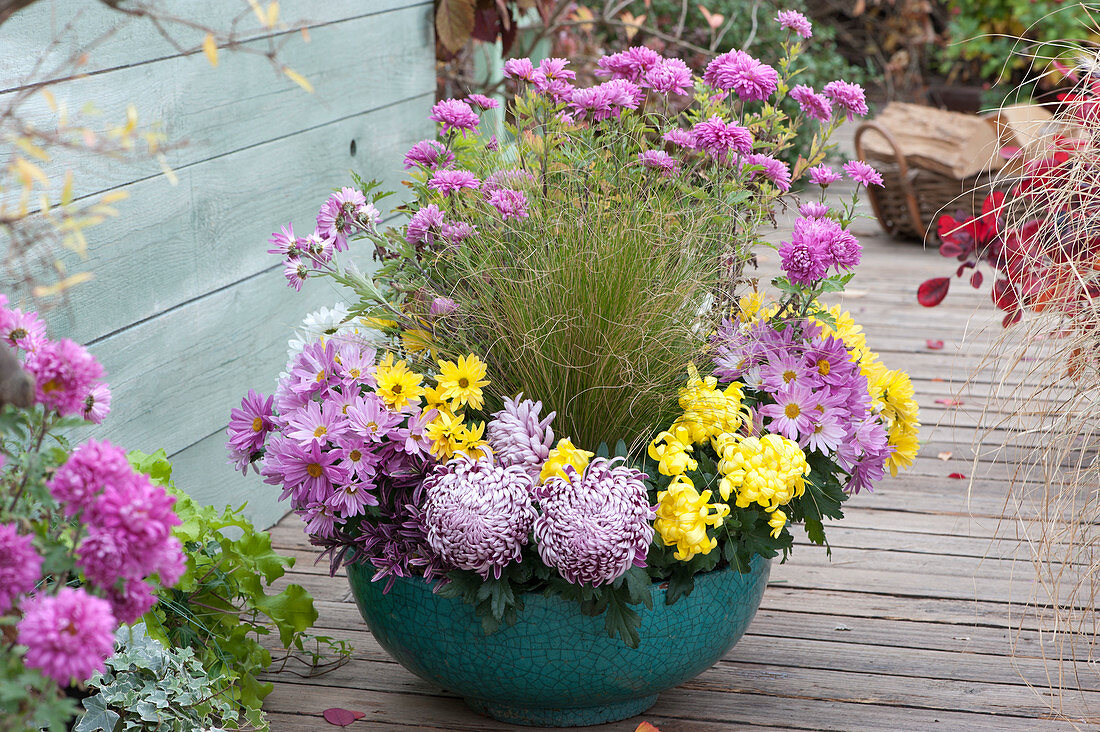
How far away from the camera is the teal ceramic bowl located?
53.6 inches

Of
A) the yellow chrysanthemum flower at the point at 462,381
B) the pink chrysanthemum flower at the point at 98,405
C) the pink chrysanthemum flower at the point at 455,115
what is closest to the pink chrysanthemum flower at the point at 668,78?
the pink chrysanthemum flower at the point at 455,115

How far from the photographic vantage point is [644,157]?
1608mm

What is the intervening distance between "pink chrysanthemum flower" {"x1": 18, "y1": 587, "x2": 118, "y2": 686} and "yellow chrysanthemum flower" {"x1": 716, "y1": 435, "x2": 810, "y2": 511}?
81 centimetres

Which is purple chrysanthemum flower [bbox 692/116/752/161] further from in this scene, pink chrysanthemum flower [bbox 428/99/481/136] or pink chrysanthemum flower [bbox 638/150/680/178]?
pink chrysanthemum flower [bbox 428/99/481/136]

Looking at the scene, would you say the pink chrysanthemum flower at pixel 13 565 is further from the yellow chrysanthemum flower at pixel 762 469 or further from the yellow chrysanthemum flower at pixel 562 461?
the yellow chrysanthemum flower at pixel 762 469

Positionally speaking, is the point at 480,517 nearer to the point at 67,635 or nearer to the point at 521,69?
the point at 67,635

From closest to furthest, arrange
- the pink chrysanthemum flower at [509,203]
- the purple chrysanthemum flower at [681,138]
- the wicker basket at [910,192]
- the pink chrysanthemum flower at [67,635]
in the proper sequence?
the pink chrysanthemum flower at [67,635], the pink chrysanthemum flower at [509,203], the purple chrysanthemum flower at [681,138], the wicker basket at [910,192]

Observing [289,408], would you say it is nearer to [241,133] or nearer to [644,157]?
[644,157]

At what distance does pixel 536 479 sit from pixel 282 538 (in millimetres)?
1033

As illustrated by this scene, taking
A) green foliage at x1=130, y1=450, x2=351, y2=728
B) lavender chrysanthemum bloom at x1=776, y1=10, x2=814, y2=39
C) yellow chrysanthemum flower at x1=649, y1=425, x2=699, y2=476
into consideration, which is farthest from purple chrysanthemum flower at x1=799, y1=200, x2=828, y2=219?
green foliage at x1=130, y1=450, x2=351, y2=728

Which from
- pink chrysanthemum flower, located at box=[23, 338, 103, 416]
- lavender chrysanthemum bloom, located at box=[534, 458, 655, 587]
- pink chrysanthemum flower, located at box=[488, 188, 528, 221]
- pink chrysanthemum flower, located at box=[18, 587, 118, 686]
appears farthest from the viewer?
pink chrysanthemum flower, located at box=[488, 188, 528, 221]

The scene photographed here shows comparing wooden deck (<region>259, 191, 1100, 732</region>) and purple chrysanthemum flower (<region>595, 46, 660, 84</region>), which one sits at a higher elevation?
purple chrysanthemum flower (<region>595, 46, 660, 84</region>)

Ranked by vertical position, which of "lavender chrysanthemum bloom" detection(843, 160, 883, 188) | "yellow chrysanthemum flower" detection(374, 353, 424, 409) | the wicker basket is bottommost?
the wicker basket

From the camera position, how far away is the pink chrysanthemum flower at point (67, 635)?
0.70 metres
